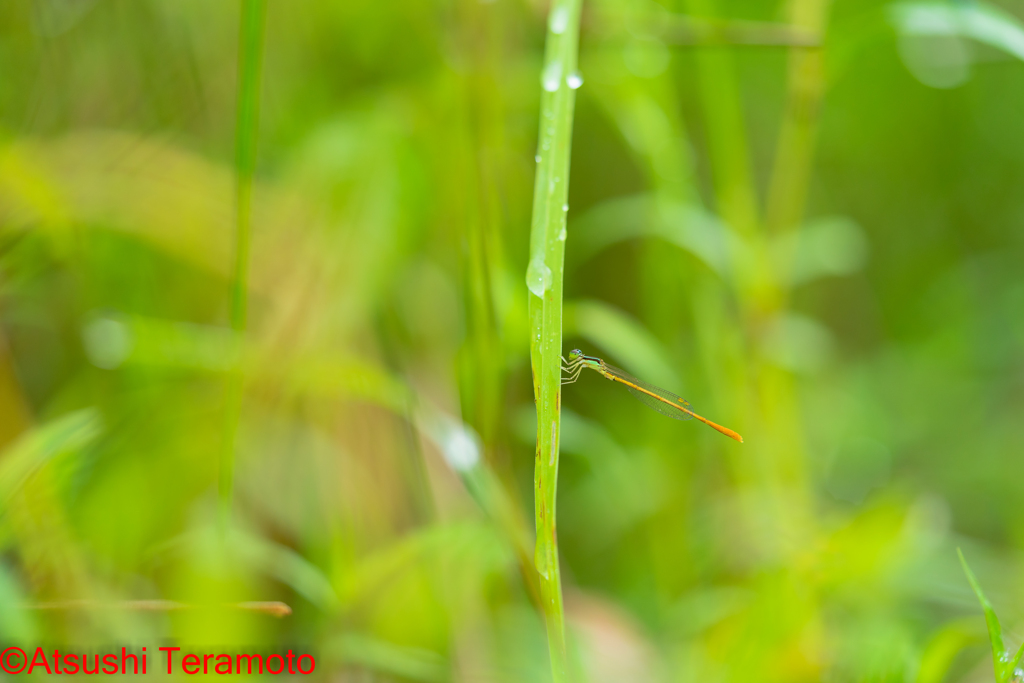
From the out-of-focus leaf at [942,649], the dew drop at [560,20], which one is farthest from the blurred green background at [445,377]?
the dew drop at [560,20]

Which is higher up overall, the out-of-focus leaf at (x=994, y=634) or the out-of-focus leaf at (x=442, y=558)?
the out-of-focus leaf at (x=994, y=634)

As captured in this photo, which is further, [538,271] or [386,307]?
[386,307]

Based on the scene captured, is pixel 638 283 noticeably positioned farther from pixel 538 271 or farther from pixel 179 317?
pixel 538 271

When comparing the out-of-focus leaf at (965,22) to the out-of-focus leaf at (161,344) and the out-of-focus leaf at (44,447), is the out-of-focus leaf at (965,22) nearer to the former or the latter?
the out-of-focus leaf at (161,344)

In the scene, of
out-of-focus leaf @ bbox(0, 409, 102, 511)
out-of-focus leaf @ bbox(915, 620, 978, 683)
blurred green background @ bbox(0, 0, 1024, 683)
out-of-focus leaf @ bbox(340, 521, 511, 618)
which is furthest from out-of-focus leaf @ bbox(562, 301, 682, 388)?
out-of-focus leaf @ bbox(0, 409, 102, 511)

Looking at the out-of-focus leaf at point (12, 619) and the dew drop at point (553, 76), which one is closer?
the dew drop at point (553, 76)

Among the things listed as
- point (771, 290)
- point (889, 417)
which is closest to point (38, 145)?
point (771, 290)

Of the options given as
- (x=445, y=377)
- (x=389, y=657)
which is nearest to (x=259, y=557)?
(x=389, y=657)
